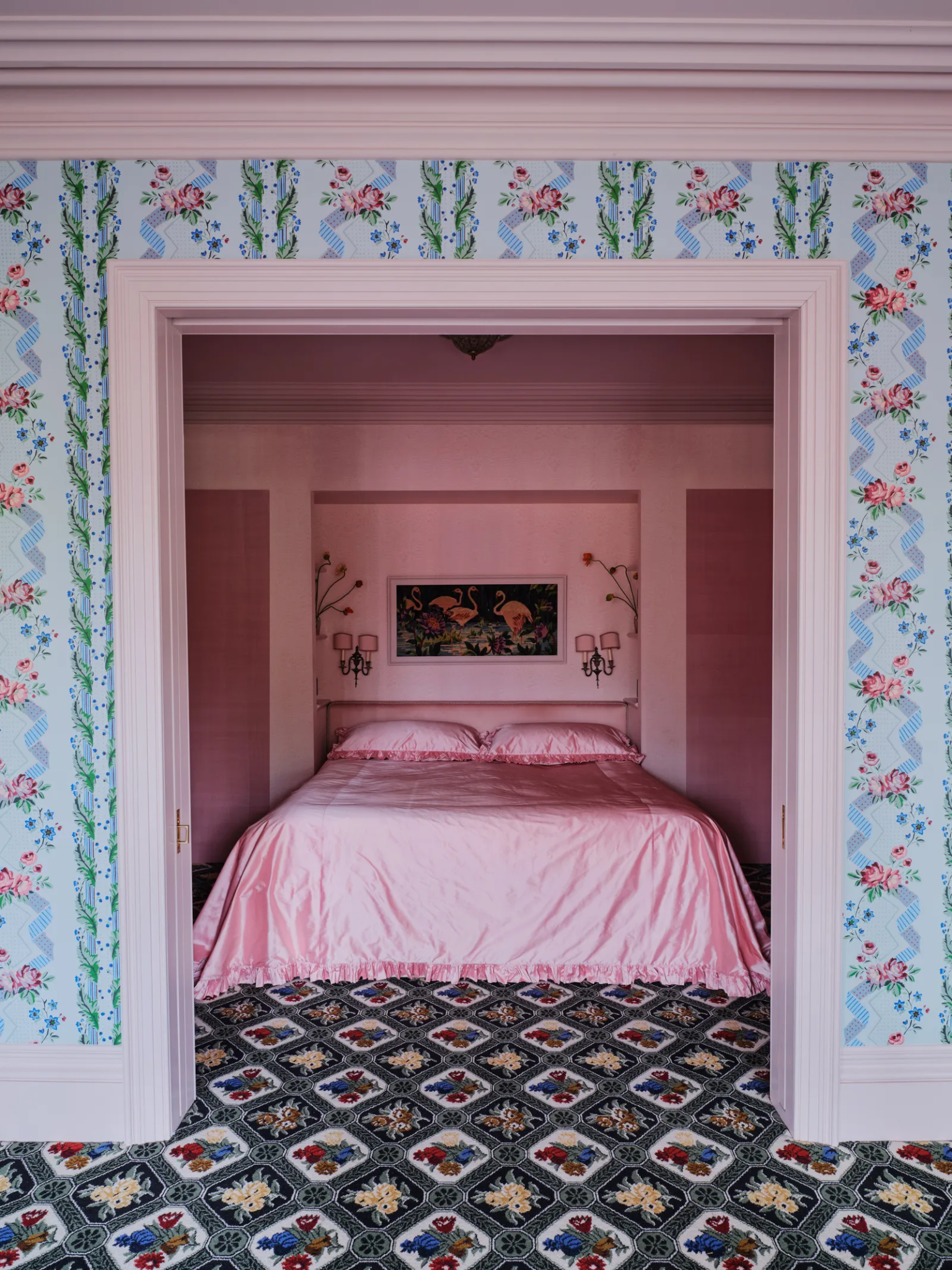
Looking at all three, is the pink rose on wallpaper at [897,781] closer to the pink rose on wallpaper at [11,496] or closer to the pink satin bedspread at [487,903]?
the pink satin bedspread at [487,903]

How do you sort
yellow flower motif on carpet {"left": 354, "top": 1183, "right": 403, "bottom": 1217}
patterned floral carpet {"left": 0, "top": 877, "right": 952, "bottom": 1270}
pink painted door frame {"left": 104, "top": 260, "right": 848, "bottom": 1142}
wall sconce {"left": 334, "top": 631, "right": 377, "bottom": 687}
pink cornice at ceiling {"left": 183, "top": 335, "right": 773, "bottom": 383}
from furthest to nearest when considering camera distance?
wall sconce {"left": 334, "top": 631, "right": 377, "bottom": 687} < pink cornice at ceiling {"left": 183, "top": 335, "right": 773, "bottom": 383} < pink painted door frame {"left": 104, "top": 260, "right": 848, "bottom": 1142} < yellow flower motif on carpet {"left": 354, "top": 1183, "right": 403, "bottom": 1217} < patterned floral carpet {"left": 0, "top": 877, "right": 952, "bottom": 1270}

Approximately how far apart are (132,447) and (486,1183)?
2125mm

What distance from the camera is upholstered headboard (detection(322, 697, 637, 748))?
5387 mm

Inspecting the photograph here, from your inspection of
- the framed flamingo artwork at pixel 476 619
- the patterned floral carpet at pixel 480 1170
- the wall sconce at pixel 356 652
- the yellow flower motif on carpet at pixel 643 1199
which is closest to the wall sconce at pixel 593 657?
the framed flamingo artwork at pixel 476 619

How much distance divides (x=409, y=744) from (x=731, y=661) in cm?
205

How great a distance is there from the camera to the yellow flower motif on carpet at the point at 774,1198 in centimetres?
199

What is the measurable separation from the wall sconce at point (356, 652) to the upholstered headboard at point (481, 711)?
20 centimetres

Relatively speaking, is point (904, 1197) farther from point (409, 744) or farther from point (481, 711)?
point (481, 711)

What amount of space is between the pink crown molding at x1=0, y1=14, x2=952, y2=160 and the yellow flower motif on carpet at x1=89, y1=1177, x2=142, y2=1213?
269 cm

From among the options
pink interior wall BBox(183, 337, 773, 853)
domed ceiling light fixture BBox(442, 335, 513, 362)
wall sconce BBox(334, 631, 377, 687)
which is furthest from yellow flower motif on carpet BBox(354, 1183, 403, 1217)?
wall sconce BBox(334, 631, 377, 687)

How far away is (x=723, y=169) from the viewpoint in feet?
7.29

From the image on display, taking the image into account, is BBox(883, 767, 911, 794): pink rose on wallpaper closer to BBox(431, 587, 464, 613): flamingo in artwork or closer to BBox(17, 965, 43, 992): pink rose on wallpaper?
BBox(17, 965, 43, 992): pink rose on wallpaper

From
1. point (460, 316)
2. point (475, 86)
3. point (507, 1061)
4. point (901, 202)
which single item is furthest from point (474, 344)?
point (507, 1061)

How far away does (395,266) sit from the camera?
220cm
